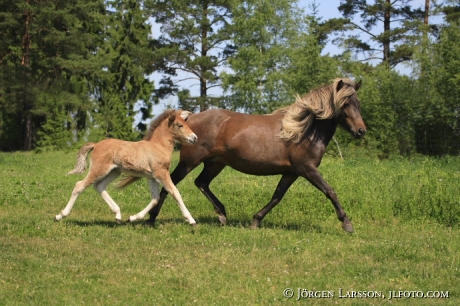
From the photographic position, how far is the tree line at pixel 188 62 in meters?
34.1

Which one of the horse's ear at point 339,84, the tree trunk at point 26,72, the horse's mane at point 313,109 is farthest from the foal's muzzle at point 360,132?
the tree trunk at point 26,72

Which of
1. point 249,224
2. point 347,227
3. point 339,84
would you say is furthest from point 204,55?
point 347,227

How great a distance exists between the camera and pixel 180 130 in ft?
33.3

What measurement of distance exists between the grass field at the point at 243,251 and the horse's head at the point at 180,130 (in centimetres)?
145

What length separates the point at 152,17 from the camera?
50.8 meters

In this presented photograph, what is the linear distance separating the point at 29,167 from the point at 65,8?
72.4ft

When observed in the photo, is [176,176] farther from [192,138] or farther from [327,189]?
[327,189]

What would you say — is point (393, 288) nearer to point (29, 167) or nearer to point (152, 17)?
point (29, 167)

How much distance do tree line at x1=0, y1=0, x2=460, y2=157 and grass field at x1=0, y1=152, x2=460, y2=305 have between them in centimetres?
2124

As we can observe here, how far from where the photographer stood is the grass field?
6684 mm

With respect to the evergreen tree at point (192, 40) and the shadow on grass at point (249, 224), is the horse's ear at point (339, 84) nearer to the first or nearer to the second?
the shadow on grass at point (249, 224)

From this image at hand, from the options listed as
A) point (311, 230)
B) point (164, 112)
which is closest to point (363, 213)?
point (311, 230)

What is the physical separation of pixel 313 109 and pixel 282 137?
71cm

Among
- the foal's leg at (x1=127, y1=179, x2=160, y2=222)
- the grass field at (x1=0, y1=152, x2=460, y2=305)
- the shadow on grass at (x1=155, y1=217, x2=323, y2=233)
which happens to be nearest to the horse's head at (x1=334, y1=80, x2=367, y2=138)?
the grass field at (x1=0, y1=152, x2=460, y2=305)
